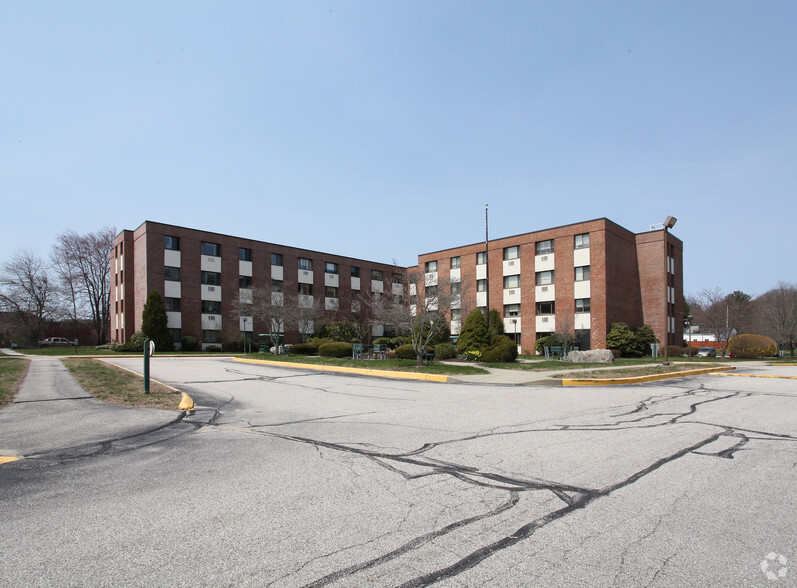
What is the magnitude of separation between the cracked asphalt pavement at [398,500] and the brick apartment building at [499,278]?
27413 mm

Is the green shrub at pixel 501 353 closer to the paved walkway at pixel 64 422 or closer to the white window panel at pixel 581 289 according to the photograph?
the white window panel at pixel 581 289

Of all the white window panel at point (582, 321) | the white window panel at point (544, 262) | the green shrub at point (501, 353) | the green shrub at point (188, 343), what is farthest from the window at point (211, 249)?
the white window panel at point (582, 321)

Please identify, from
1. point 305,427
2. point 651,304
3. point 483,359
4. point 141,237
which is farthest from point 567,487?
point 141,237

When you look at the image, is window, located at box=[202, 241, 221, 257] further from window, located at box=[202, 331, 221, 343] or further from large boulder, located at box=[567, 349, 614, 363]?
large boulder, located at box=[567, 349, 614, 363]

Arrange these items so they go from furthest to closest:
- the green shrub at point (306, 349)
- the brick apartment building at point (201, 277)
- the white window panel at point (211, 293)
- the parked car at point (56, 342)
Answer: the parked car at point (56, 342), the white window panel at point (211, 293), the brick apartment building at point (201, 277), the green shrub at point (306, 349)

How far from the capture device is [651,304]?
40.7m

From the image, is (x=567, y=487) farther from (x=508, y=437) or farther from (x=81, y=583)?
(x=81, y=583)

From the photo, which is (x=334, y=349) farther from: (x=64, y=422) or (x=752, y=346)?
(x=752, y=346)

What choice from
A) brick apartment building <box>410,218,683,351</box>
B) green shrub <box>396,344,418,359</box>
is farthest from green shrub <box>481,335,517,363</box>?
brick apartment building <box>410,218,683,351</box>

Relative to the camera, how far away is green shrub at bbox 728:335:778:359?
3625 centimetres

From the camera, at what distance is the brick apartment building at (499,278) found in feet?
127

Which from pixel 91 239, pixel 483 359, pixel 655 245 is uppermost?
pixel 91 239

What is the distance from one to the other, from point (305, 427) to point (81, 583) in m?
5.23

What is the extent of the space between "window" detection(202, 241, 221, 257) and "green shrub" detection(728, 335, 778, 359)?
1761 inches
